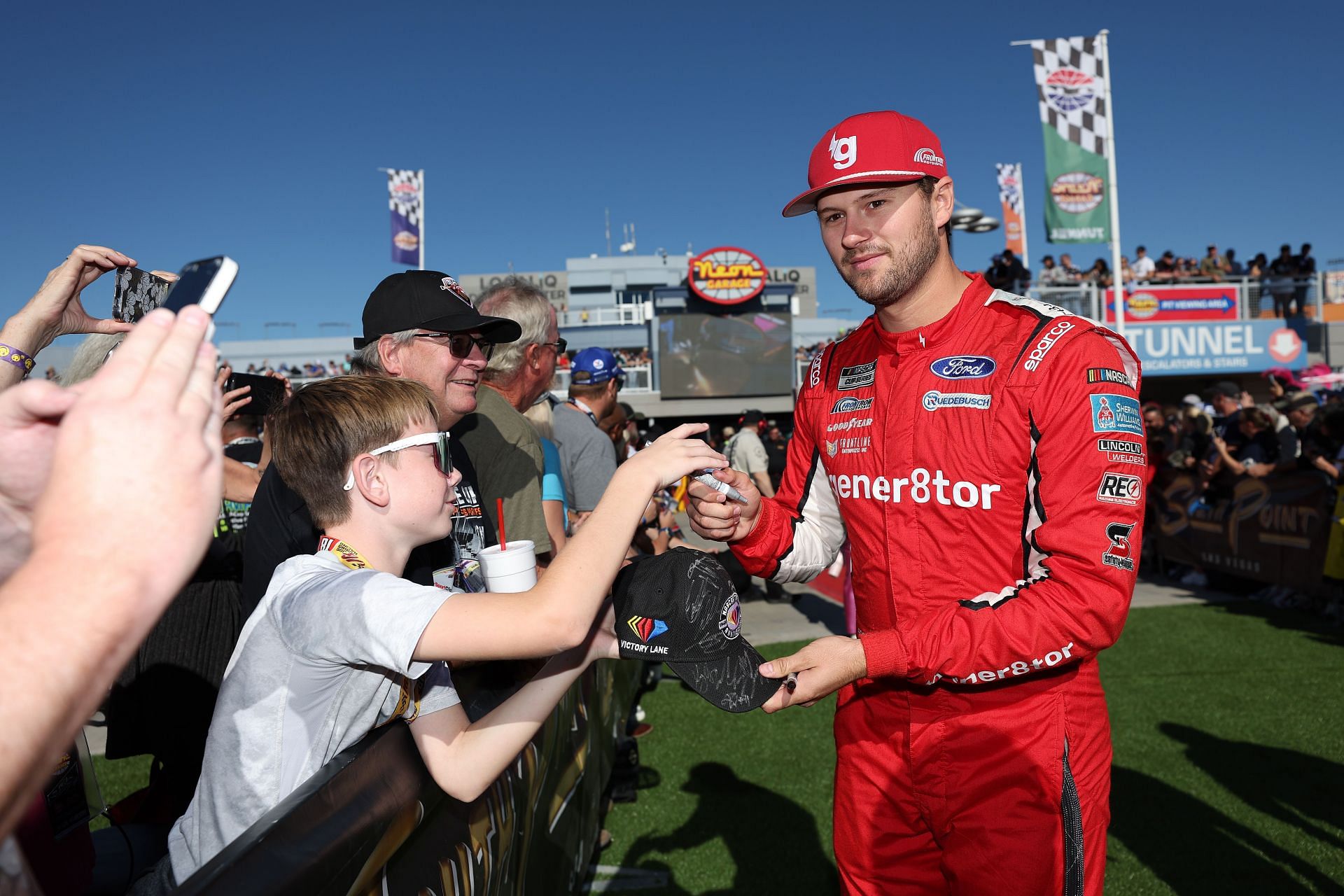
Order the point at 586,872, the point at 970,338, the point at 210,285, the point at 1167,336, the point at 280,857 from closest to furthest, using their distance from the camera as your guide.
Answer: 1. the point at 210,285
2. the point at 280,857
3. the point at 970,338
4. the point at 586,872
5. the point at 1167,336

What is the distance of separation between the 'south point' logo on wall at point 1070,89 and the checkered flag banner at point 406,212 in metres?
12.9

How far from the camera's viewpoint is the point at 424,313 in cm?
272

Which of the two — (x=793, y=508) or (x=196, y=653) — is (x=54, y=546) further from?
(x=196, y=653)

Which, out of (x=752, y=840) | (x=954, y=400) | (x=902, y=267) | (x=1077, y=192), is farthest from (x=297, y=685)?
(x=1077, y=192)

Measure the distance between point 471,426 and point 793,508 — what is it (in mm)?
1339

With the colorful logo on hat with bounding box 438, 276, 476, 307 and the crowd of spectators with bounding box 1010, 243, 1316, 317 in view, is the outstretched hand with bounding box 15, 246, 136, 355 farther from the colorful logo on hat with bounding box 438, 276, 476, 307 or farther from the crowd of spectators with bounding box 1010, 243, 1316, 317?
the crowd of spectators with bounding box 1010, 243, 1316, 317

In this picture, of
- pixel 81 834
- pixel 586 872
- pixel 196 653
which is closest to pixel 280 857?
pixel 81 834

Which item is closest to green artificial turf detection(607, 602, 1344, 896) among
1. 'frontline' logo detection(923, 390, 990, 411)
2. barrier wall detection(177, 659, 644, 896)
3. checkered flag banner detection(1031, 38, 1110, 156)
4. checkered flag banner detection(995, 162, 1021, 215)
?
barrier wall detection(177, 659, 644, 896)

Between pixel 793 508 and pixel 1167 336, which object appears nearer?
pixel 793 508

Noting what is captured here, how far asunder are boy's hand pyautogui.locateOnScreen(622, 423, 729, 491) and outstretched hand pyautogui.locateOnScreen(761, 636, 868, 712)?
0.51 m

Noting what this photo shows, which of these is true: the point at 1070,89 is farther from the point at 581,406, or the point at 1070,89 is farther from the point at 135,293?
the point at 135,293

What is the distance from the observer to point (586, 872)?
3824mm

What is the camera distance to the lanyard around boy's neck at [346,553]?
1.74m

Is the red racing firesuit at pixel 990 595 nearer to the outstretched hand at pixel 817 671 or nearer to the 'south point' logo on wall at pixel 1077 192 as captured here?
the outstretched hand at pixel 817 671
